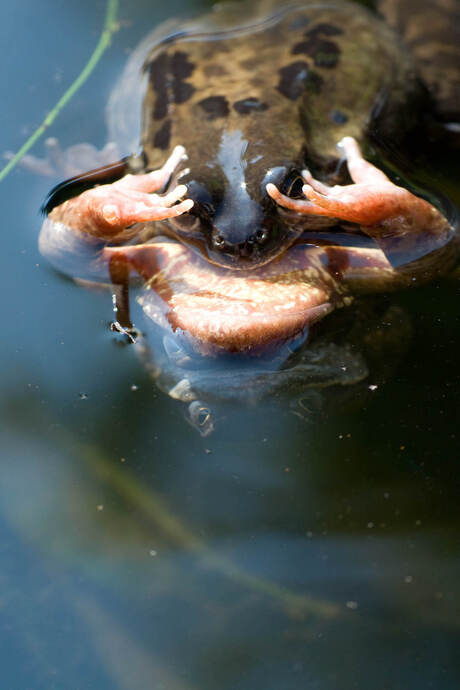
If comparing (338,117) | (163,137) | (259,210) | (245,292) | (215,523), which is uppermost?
(163,137)

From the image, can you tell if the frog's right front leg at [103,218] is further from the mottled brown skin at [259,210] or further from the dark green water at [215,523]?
the dark green water at [215,523]

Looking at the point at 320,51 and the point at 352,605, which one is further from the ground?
the point at 320,51

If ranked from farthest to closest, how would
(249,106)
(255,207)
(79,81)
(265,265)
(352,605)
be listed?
(79,81) < (249,106) < (265,265) < (255,207) < (352,605)

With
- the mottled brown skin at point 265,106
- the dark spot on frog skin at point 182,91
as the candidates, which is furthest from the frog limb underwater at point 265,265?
the dark spot on frog skin at point 182,91

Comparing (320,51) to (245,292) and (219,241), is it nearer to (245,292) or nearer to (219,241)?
(219,241)

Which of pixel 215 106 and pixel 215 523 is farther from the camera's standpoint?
pixel 215 106

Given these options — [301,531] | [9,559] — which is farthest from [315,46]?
[9,559]

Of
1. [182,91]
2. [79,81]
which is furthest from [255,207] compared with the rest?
[79,81]
